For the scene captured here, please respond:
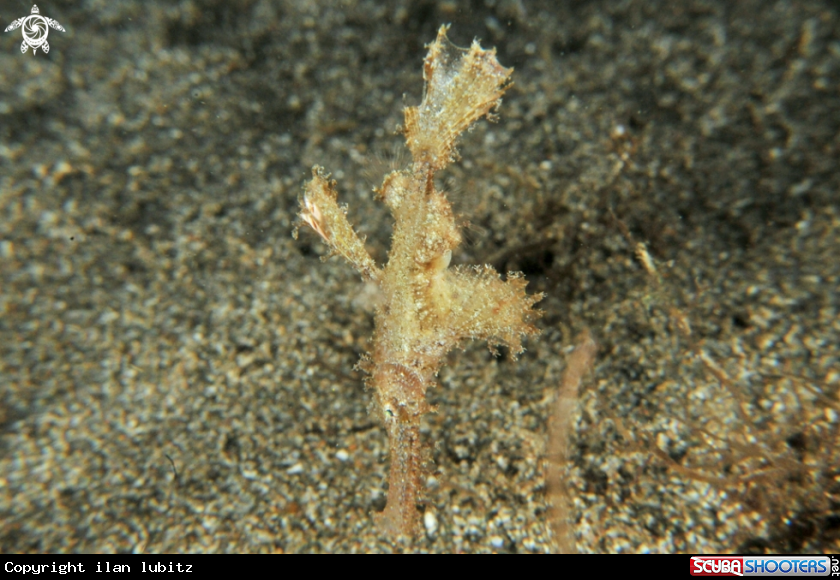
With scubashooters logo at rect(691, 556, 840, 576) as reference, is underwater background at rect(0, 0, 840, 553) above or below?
above

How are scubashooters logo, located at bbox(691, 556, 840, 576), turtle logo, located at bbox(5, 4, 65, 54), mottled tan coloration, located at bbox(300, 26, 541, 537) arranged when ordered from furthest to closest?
turtle logo, located at bbox(5, 4, 65, 54) < mottled tan coloration, located at bbox(300, 26, 541, 537) < scubashooters logo, located at bbox(691, 556, 840, 576)

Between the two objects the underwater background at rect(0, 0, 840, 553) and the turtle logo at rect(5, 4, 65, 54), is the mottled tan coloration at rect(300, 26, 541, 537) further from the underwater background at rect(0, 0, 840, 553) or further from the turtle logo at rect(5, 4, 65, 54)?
the turtle logo at rect(5, 4, 65, 54)

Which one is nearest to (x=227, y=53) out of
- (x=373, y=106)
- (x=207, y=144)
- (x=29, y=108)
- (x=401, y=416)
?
(x=207, y=144)

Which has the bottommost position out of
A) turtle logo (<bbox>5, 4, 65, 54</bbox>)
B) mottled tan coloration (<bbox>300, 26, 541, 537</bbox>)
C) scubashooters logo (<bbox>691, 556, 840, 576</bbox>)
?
scubashooters logo (<bbox>691, 556, 840, 576</bbox>)

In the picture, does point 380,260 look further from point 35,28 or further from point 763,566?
point 763,566

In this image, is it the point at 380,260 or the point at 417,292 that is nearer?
the point at 417,292

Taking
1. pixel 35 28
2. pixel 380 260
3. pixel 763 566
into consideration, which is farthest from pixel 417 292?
pixel 35 28

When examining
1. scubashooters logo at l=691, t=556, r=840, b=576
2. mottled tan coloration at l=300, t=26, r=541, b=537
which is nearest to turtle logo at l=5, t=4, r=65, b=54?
mottled tan coloration at l=300, t=26, r=541, b=537
